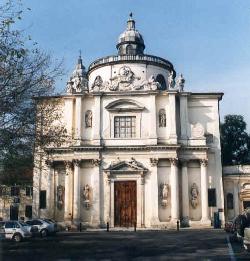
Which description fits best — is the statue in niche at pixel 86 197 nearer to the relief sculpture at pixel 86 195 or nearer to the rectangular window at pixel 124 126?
the relief sculpture at pixel 86 195

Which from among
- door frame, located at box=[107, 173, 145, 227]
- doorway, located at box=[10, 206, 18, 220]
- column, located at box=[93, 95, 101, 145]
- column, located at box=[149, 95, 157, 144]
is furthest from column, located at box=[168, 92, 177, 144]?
doorway, located at box=[10, 206, 18, 220]

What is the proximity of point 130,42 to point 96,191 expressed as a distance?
775 inches

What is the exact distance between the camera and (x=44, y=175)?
139 feet

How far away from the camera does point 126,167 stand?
41094 mm

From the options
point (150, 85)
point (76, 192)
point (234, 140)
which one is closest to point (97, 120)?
point (150, 85)

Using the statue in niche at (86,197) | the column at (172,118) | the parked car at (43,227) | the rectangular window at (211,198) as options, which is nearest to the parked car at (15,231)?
the parked car at (43,227)

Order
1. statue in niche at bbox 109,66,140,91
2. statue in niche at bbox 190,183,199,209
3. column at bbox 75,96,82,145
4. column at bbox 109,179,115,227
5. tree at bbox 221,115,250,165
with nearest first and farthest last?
column at bbox 109,179,115,227
statue in niche at bbox 190,183,199,209
column at bbox 75,96,82,145
statue in niche at bbox 109,66,140,91
tree at bbox 221,115,250,165

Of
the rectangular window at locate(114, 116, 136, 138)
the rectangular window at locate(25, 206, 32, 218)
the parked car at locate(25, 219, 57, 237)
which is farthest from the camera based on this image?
the rectangular window at locate(25, 206, 32, 218)

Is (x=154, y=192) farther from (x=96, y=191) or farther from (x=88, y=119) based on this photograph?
(x=88, y=119)

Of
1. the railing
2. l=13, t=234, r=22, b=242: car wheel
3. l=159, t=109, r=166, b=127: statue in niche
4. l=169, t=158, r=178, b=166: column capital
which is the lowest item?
l=13, t=234, r=22, b=242: car wheel

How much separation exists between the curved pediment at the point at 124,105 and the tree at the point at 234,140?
69.5 feet

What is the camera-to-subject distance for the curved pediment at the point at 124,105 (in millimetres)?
42219

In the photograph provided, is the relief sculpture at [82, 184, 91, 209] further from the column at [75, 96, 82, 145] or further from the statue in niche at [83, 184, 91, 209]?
the column at [75, 96, 82, 145]

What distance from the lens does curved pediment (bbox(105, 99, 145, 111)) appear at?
139ft
